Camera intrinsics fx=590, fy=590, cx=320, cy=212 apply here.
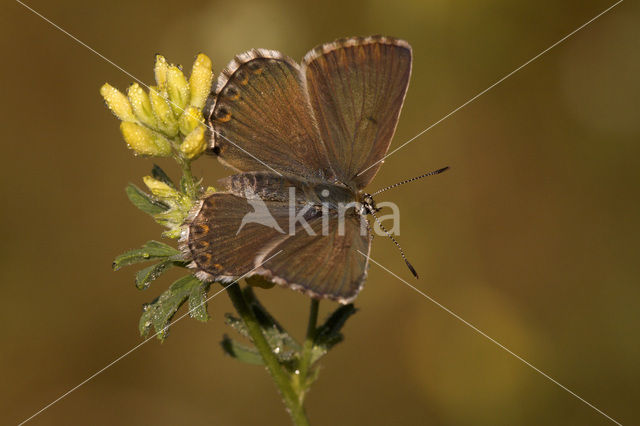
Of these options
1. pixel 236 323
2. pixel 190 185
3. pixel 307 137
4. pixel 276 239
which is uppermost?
pixel 190 185

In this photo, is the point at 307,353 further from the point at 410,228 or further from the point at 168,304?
the point at 410,228

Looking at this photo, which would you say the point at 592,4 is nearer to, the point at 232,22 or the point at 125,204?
the point at 232,22

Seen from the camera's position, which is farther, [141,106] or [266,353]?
[141,106]

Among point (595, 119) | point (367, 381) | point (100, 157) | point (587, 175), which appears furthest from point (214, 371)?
point (595, 119)

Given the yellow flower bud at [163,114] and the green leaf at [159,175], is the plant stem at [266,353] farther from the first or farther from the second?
the yellow flower bud at [163,114]

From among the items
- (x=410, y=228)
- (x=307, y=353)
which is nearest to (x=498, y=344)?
(x=410, y=228)

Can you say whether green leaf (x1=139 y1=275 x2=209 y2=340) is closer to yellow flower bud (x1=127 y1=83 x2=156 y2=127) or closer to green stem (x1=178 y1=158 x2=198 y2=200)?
green stem (x1=178 y1=158 x2=198 y2=200)

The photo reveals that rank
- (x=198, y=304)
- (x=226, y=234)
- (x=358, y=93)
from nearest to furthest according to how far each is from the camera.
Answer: (x=198, y=304) → (x=226, y=234) → (x=358, y=93)
